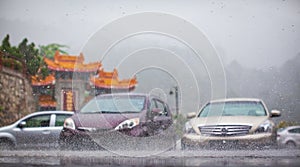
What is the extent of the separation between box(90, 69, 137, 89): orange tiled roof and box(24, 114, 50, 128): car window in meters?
2.44

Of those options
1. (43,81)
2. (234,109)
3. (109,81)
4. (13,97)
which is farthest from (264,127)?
(43,81)

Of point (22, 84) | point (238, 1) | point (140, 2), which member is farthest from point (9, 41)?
point (238, 1)

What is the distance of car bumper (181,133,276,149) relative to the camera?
17.7ft

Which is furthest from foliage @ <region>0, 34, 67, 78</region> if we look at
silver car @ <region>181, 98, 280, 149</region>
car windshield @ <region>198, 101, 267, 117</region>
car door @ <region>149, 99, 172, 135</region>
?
silver car @ <region>181, 98, 280, 149</region>

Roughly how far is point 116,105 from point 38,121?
2.20 meters

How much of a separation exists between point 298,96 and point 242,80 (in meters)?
1.73

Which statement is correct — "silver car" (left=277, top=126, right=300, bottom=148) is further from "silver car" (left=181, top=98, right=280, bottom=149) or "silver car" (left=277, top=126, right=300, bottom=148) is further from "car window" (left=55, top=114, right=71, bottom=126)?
"car window" (left=55, top=114, right=71, bottom=126)

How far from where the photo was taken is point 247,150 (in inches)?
212

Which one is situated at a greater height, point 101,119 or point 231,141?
point 101,119

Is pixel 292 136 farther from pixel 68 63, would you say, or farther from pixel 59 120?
pixel 68 63

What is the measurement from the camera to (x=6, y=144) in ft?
24.9

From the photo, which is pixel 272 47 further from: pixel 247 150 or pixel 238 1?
pixel 247 150

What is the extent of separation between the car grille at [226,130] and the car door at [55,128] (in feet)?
9.18

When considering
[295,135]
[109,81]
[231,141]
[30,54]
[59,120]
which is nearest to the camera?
[231,141]
